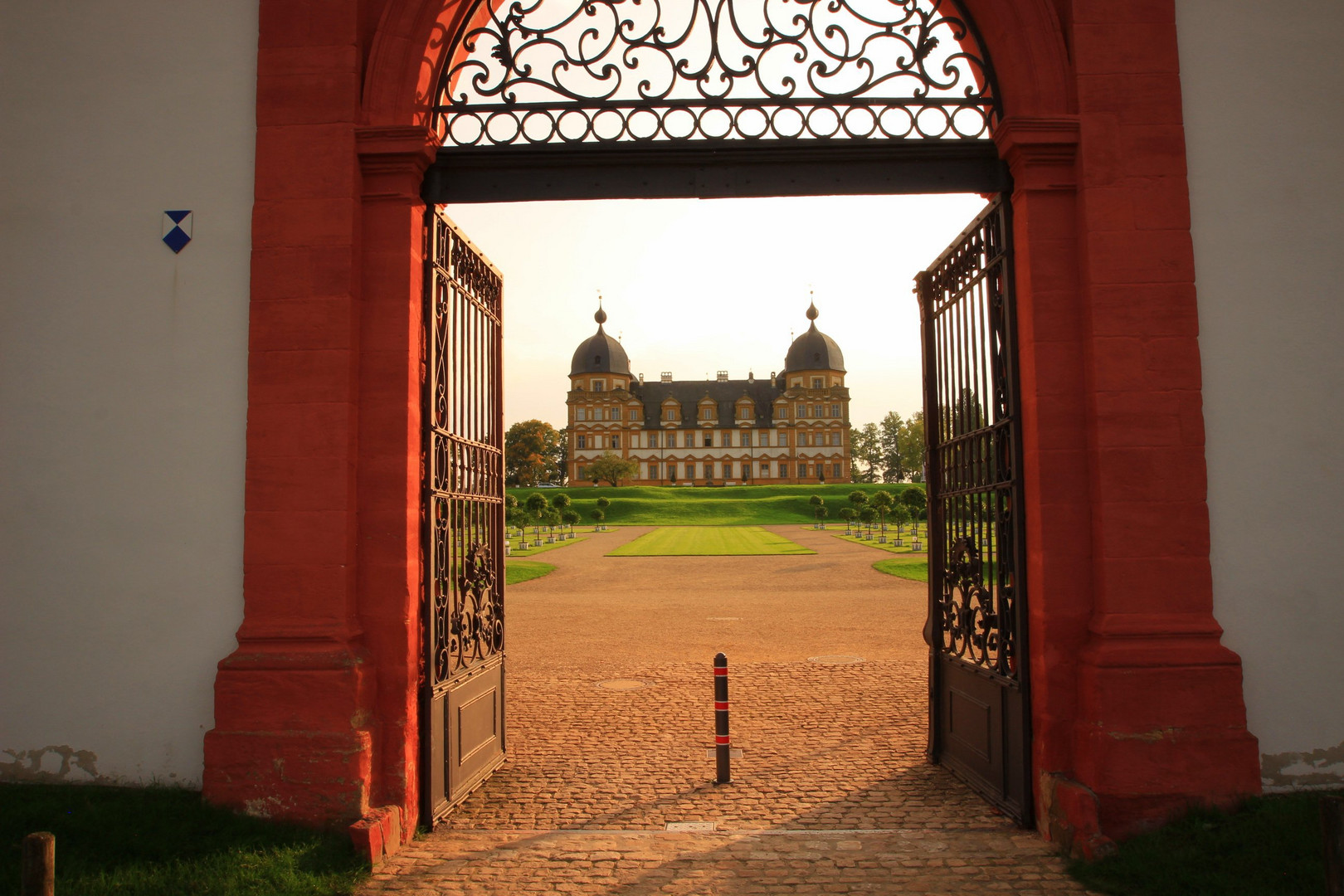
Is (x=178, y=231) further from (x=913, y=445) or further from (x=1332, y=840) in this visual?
(x=913, y=445)

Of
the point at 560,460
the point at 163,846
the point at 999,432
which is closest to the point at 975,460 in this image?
the point at 999,432

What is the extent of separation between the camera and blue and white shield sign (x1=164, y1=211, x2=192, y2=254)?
209 inches

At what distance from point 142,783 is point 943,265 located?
6.07m

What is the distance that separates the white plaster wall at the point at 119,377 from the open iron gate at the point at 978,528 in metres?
4.45

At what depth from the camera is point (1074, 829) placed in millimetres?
4711

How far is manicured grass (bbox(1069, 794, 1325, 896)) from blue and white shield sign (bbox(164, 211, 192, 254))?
231 inches

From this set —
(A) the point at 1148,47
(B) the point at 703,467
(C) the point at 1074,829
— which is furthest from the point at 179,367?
(B) the point at 703,467

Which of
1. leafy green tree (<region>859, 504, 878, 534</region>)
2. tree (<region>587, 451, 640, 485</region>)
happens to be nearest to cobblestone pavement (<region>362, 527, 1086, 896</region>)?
leafy green tree (<region>859, 504, 878, 534</region>)

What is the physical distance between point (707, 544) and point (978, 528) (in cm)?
2854

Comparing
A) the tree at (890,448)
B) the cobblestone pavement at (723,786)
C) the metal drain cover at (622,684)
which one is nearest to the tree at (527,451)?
the tree at (890,448)

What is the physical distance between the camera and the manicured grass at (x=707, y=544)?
29.7 meters

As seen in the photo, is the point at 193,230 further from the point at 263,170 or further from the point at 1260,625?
the point at 1260,625

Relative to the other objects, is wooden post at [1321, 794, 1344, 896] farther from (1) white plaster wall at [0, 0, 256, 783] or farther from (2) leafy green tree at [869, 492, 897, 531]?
(2) leafy green tree at [869, 492, 897, 531]

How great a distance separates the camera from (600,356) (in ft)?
324
